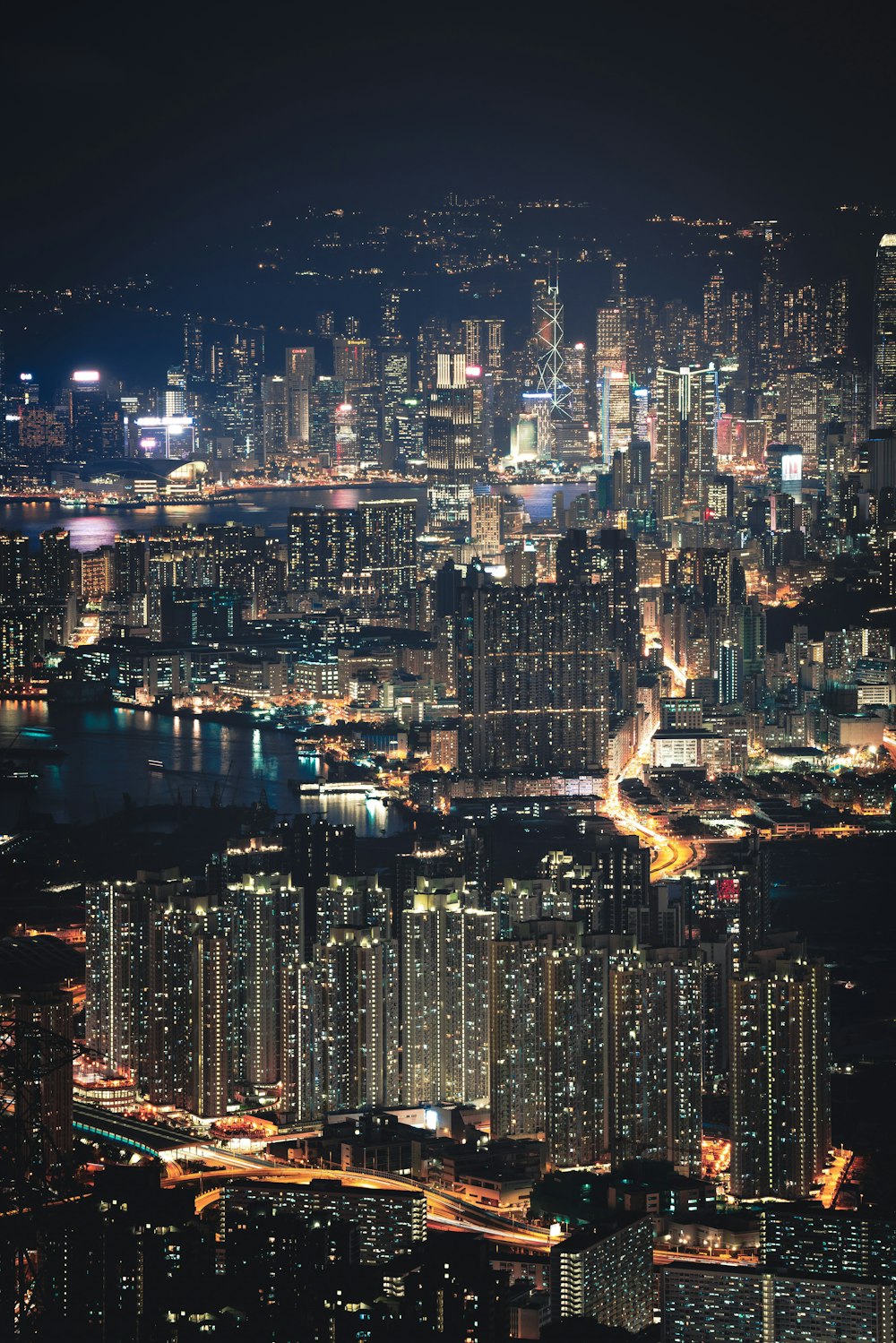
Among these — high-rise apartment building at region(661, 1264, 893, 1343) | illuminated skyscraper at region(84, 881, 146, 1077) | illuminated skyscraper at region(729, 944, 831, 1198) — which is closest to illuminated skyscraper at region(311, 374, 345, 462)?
illuminated skyscraper at region(84, 881, 146, 1077)

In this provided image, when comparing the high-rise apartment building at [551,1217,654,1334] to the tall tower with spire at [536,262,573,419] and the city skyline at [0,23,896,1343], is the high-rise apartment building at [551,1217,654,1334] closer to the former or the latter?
the city skyline at [0,23,896,1343]

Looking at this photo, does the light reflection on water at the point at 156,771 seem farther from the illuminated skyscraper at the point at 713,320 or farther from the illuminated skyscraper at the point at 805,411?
the illuminated skyscraper at the point at 713,320

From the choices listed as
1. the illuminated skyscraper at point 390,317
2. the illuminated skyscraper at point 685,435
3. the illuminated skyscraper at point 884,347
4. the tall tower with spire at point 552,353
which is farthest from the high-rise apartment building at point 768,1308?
the illuminated skyscraper at point 390,317

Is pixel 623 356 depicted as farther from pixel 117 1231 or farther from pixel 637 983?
pixel 117 1231

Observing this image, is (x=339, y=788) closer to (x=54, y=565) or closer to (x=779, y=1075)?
(x=54, y=565)

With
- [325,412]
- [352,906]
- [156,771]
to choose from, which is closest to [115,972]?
[352,906]

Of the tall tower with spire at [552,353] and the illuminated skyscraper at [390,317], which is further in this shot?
the illuminated skyscraper at [390,317]

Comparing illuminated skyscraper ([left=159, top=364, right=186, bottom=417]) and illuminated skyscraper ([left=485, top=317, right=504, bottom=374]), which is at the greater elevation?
illuminated skyscraper ([left=485, top=317, right=504, bottom=374])
